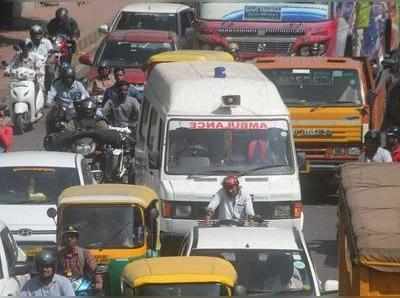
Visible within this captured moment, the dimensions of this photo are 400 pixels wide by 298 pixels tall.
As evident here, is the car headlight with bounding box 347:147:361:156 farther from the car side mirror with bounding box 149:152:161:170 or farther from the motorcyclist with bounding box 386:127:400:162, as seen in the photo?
the car side mirror with bounding box 149:152:161:170

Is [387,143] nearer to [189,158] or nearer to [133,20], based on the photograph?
[189,158]

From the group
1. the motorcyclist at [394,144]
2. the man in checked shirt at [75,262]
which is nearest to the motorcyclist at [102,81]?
the motorcyclist at [394,144]

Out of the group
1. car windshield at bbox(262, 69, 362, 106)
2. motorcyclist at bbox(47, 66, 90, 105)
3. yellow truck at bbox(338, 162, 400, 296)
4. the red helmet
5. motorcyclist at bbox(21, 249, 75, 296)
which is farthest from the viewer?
motorcyclist at bbox(47, 66, 90, 105)

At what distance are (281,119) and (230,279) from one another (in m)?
6.00

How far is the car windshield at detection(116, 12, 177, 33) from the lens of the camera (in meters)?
29.0

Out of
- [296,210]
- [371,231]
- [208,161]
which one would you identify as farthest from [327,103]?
[371,231]

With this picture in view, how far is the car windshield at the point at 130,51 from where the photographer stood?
25062 millimetres

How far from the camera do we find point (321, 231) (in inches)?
744

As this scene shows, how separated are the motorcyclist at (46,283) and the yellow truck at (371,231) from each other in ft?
6.95

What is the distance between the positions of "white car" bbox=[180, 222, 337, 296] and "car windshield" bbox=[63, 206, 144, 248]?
1484mm

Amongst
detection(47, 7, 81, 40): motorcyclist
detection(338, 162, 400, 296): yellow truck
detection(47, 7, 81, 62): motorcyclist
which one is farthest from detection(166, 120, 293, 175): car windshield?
detection(47, 7, 81, 40): motorcyclist

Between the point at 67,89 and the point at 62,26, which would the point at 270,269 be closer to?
the point at 67,89

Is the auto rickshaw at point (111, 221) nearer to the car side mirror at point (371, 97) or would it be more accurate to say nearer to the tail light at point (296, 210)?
the tail light at point (296, 210)

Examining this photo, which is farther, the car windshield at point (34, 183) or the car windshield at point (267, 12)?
the car windshield at point (267, 12)
